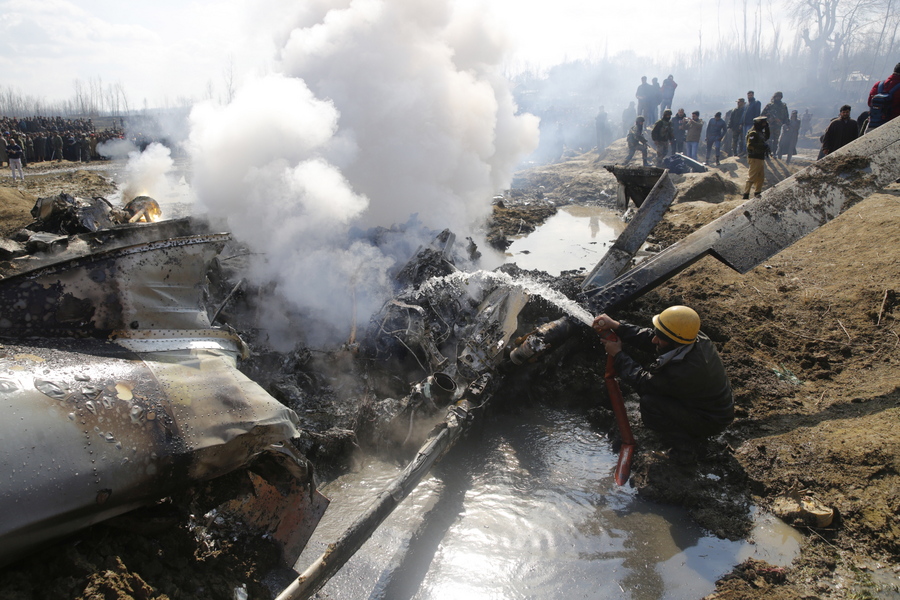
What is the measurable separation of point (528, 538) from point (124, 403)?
2752 millimetres

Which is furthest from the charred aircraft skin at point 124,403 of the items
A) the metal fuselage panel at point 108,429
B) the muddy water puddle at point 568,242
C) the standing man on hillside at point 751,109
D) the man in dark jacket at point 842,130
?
the standing man on hillside at point 751,109

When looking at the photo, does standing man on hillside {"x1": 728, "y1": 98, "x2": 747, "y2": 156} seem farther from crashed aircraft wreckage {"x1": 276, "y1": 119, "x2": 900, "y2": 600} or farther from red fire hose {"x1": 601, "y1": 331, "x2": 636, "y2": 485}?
red fire hose {"x1": 601, "y1": 331, "x2": 636, "y2": 485}

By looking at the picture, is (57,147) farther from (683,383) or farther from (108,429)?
(683,383)

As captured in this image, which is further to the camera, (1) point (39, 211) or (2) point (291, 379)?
(1) point (39, 211)

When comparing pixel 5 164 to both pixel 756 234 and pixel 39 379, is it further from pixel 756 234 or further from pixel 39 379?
pixel 756 234

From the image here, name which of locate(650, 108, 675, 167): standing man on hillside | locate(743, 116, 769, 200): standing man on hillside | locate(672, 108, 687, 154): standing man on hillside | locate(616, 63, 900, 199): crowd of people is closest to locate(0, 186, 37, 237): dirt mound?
locate(743, 116, 769, 200): standing man on hillside

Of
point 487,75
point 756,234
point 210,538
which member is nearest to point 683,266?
point 756,234

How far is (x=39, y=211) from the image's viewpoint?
799cm

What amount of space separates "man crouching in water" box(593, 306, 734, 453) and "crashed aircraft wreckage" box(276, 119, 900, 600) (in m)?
1.08

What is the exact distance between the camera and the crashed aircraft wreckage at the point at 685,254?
4.93 m

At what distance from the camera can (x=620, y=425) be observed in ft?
13.9

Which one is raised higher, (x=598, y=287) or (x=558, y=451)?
(x=598, y=287)

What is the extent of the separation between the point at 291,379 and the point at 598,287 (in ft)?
12.7

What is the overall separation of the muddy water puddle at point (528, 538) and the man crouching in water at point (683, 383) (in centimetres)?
61
